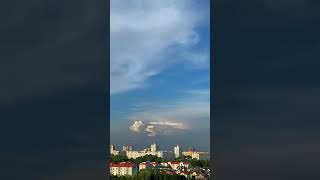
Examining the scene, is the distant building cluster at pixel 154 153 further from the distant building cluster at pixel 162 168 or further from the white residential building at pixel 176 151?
the distant building cluster at pixel 162 168

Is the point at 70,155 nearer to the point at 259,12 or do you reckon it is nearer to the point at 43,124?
the point at 43,124

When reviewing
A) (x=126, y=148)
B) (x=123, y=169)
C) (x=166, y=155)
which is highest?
(x=126, y=148)

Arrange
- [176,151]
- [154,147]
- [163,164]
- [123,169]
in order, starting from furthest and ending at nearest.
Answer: [123,169] < [163,164] < [154,147] < [176,151]

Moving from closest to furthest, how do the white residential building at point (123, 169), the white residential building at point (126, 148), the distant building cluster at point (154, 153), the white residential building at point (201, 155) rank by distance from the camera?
the white residential building at point (201, 155)
the distant building cluster at point (154, 153)
the white residential building at point (126, 148)
the white residential building at point (123, 169)

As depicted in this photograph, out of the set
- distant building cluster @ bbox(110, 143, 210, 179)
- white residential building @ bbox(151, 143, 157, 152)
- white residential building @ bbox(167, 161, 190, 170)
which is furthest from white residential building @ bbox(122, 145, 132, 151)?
white residential building @ bbox(167, 161, 190, 170)

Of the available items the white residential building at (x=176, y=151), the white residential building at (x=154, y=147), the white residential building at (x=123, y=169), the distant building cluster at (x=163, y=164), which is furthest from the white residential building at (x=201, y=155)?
the white residential building at (x=123, y=169)

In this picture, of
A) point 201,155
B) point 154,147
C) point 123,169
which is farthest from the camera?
point 123,169

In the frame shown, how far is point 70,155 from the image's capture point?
545 centimetres

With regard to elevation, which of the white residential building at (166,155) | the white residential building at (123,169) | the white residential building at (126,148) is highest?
the white residential building at (126,148)

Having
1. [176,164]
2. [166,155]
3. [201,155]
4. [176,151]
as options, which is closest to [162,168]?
[176,164]

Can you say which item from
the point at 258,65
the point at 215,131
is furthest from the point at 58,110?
the point at 258,65

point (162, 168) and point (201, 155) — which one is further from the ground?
point (201, 155)

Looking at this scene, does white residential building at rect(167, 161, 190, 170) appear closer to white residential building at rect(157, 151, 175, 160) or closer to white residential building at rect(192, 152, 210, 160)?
white residential building at rect(157, 151, 175, 160)

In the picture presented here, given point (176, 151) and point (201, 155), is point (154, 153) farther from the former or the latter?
point (201, 155)
